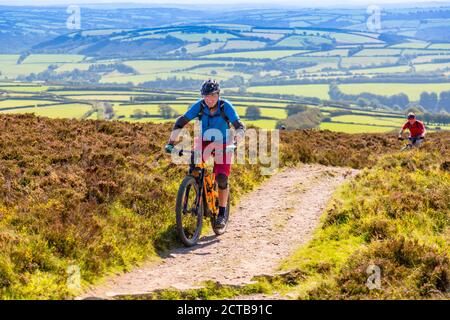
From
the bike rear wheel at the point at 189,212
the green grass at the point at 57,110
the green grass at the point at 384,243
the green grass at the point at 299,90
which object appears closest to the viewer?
the green grass at the point at 384,243

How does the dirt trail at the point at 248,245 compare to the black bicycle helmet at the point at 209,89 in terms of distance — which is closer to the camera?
the dirt trail at the point at 248,245

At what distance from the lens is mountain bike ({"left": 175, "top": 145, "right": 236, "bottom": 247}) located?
33.4ft

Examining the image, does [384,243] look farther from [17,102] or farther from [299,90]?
[299,90]

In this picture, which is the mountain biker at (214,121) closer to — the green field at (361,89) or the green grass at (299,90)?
the green grass at (299,90)

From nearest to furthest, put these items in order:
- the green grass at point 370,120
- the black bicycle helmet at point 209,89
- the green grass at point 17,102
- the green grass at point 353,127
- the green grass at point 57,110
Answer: the black bicycle helmet at point 209,89
the green grass at point 57,110
the green grass at point 353,127
the green grass at point 17,102
the green grass at point 370,120

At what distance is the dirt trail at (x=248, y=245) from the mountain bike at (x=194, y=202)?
32cm

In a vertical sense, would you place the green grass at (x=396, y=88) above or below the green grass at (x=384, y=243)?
below

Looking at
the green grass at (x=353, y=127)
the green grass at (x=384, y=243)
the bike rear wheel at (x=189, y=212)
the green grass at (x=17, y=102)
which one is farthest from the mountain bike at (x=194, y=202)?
the green grass at (x=17, y=102)

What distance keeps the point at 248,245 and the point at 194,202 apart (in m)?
1.41

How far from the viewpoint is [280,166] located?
67.5 feet

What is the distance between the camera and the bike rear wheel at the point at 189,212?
10117 mm

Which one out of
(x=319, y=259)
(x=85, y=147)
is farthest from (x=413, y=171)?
(x=85, y=147)
